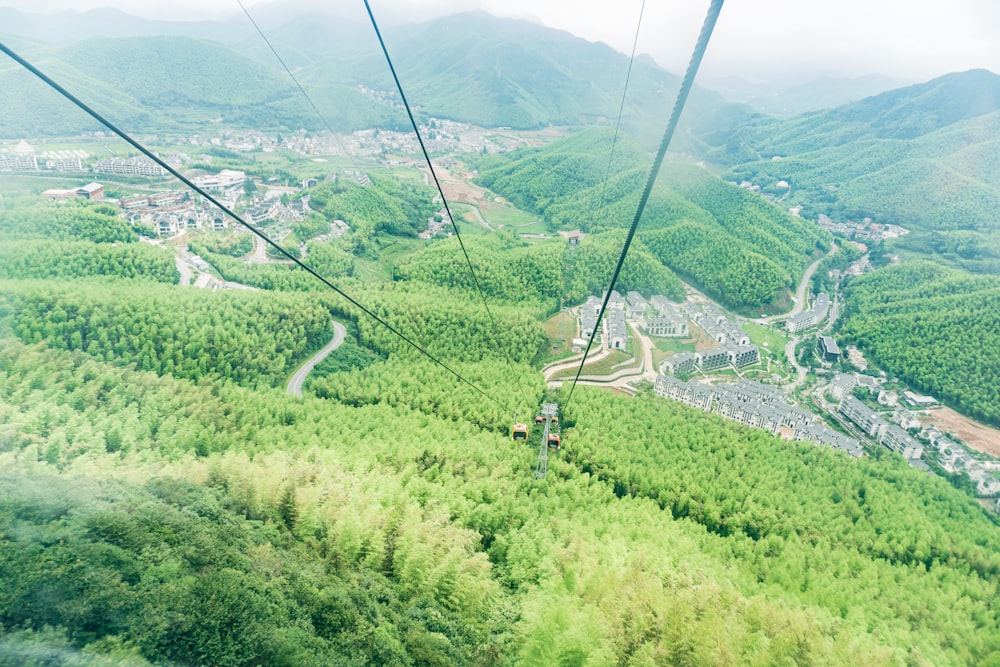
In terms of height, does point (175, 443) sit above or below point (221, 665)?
below

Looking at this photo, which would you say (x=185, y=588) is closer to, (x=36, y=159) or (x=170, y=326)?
(x=170, y=326)

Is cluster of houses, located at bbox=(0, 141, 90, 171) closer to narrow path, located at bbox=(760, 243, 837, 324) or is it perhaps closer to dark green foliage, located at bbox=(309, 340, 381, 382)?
dark green foliage, located at bbox=(309, 340, 381, 382)

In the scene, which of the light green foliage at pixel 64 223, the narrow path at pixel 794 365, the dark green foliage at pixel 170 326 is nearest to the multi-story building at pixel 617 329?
the narrow path at pixel 794 365

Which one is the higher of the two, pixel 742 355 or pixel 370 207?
pixel 370 207

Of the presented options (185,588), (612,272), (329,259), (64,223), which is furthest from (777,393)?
(64,223)

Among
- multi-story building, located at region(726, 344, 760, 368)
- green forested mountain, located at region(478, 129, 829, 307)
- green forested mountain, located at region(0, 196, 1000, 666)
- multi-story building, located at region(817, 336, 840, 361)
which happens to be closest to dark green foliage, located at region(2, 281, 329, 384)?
green forested mountain, located at region(0, 196, 1000, 666)

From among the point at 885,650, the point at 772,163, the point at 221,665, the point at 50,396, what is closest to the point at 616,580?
the point at 885,650

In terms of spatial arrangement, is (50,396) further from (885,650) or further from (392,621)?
(885,650)
